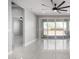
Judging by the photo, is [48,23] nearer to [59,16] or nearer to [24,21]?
[59,16]

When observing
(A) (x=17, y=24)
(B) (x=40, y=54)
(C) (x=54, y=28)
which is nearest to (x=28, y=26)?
(A) (x=17, y=24)

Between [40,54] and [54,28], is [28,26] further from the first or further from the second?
[54,28]

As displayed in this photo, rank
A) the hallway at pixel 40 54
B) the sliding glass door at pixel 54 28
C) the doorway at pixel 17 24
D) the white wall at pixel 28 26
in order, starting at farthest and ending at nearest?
the sliding glass door at pixel 54 28, the white wall at pixel 28 26, the doorway at pixel 17 24, the hallway at pixel 40 54

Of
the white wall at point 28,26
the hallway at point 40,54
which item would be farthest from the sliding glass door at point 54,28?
the hallway at point 40,54

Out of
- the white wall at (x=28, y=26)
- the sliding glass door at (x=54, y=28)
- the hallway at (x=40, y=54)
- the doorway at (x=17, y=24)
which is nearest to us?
the hallway at (x=40, y=54)

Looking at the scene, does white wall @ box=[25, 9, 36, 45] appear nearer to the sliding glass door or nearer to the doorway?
the doorway

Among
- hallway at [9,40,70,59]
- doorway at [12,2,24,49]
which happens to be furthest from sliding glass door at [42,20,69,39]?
hallway at [9,40,70,59]

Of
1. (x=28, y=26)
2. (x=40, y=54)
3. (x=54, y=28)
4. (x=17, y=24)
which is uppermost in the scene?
(x=17, y=24)

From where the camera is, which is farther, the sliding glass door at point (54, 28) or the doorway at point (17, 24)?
the sliding glass door at point (54, 28)

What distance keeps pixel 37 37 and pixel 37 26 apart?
4.75ft

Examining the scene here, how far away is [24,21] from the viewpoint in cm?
977

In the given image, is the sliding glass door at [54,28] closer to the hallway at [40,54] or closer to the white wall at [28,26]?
the white wall at [28,26]

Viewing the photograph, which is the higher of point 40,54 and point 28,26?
point 28,26
